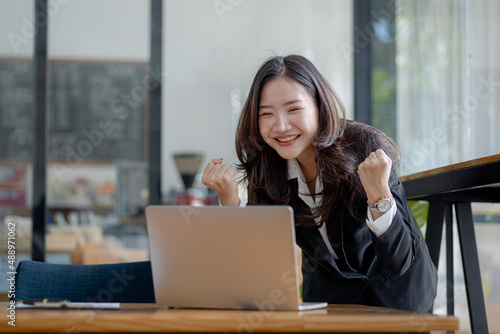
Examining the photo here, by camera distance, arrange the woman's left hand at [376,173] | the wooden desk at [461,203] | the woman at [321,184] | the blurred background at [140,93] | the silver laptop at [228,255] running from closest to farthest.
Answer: the silver laptop at [228,255] → the woman's left hand at [376,173] → the woman at [321,184] → the wooden desk at [461,203] → the blurred background at [140,93]

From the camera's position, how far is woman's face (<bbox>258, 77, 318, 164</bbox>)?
5.31 feet

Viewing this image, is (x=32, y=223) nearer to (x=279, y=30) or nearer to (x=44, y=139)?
(x=44, y=139)

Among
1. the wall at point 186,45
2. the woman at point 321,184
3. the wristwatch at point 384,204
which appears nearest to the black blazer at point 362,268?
the woman at point 321,184

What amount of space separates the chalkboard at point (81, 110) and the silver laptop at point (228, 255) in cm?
327

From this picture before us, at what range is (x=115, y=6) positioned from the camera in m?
4.26

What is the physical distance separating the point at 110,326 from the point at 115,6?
12.2 ft

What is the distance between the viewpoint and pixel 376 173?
4.25 ft

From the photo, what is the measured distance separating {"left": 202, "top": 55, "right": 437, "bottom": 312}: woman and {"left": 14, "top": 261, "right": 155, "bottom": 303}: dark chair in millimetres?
282

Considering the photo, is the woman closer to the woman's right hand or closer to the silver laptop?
the woman's right hand

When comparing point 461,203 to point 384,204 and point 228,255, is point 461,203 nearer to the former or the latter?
point 384,204

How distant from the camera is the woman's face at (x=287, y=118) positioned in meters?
1.62

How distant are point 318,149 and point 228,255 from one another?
0.68m

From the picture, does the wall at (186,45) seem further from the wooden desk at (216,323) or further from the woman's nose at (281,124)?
the wooden desk at (216,323)

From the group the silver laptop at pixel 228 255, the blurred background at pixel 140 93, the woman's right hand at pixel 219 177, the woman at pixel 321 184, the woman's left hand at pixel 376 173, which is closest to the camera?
the silver laptop at pixel 228 255
